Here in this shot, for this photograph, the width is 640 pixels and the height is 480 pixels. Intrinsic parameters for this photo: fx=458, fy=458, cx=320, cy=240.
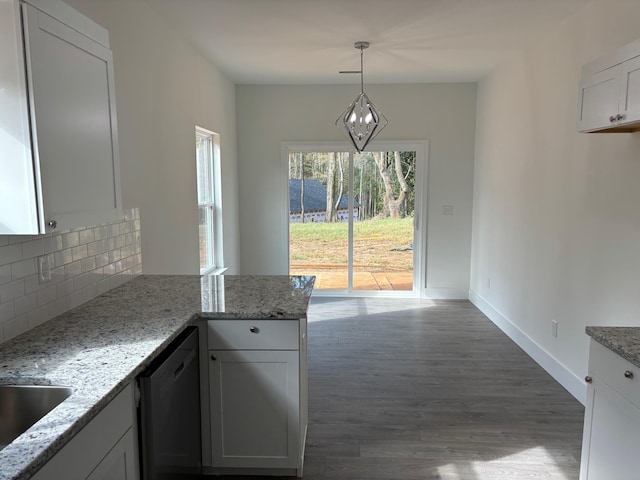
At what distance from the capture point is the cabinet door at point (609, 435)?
1601 mm

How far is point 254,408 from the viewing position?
208 centimetres

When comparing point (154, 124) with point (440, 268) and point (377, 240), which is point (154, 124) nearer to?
point (377, 240)

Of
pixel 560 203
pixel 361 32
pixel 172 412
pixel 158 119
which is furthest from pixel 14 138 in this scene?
pixel 560 203

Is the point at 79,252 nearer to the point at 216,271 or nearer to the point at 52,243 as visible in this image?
the point at 52,243

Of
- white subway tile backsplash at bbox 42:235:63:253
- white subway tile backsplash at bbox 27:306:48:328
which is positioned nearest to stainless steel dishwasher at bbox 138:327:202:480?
white subway tile backsplash at bbox 27:306:48:328

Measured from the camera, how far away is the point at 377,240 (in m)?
5.79

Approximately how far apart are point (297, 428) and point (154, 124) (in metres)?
2.13

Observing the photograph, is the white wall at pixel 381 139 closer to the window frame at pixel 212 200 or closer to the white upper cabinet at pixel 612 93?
the window frame at pixel 212 200

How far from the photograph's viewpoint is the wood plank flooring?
7.71 feet

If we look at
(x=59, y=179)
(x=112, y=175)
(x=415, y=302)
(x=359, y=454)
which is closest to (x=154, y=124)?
(x=112, y=175)

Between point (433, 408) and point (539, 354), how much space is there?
126 cm

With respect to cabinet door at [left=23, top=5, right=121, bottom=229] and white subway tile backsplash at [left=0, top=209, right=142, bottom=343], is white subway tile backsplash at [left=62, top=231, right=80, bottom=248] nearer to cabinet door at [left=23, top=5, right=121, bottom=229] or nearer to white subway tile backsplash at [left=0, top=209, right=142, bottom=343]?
white subway tile backsplash at [left=0, top=209, right=142, bottom=343]

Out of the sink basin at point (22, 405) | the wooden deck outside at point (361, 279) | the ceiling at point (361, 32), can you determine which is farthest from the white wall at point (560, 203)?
the sink basin at point (22, 405)

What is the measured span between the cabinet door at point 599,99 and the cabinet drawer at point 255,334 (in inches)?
70.4
